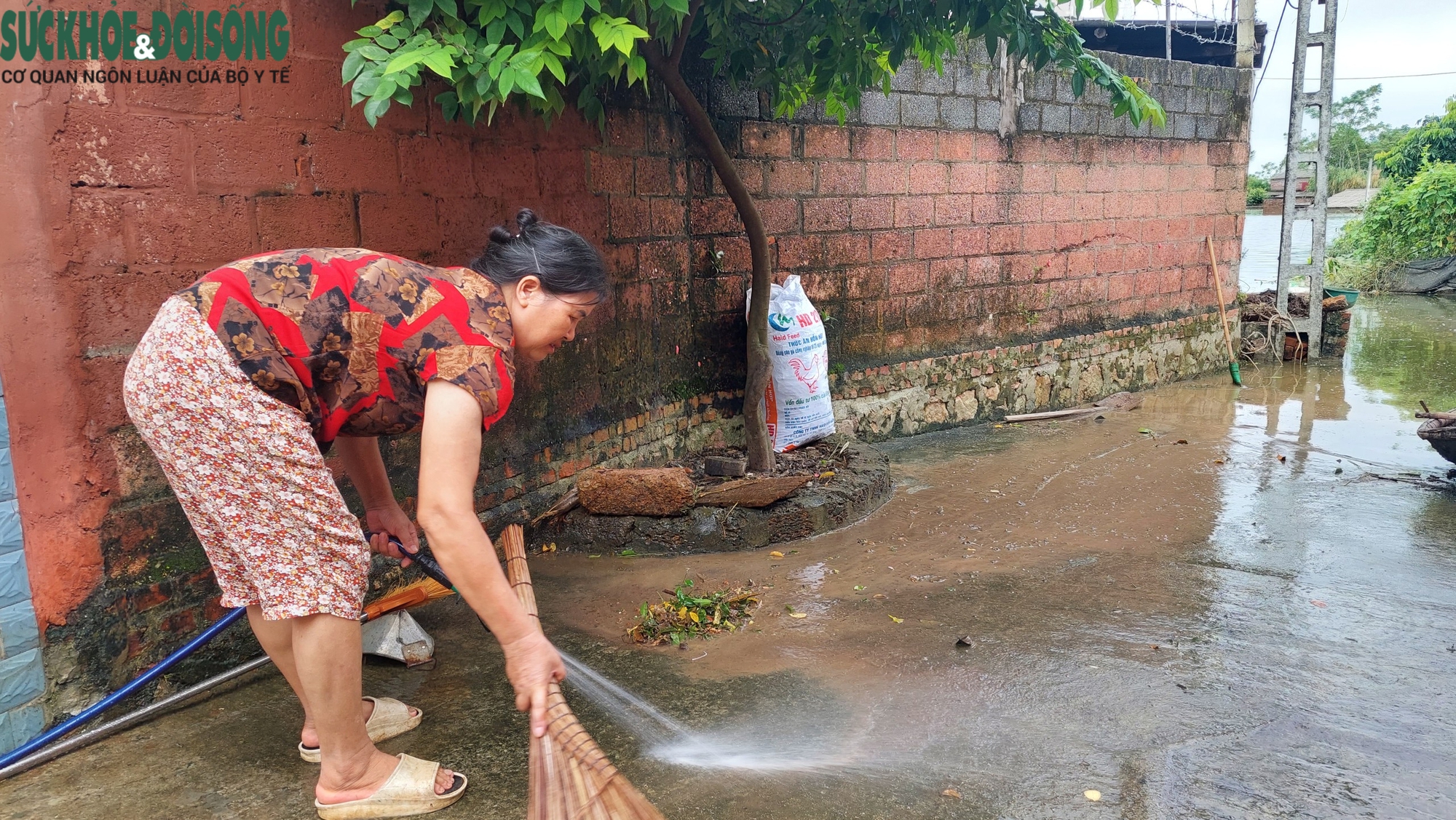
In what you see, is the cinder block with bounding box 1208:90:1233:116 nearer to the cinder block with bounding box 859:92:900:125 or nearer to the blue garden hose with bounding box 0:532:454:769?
the cinder block with bounding box 859:92:900:125

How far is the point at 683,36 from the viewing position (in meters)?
3.82

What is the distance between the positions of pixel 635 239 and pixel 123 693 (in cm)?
284

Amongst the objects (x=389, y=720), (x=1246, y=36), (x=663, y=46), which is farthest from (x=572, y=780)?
(x=1246, y=36)

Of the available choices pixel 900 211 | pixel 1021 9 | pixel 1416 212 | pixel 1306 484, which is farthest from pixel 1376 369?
pixel 1416 212

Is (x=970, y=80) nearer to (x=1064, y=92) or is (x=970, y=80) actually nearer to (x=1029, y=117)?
(x=1029, y=117)

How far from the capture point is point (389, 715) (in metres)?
2.60

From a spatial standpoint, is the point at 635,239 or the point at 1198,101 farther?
the point at 1198,101

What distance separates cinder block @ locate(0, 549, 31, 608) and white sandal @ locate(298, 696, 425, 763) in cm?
77

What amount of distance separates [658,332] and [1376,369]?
7.30 m

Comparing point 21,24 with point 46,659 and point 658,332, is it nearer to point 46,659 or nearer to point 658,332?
point 46,659

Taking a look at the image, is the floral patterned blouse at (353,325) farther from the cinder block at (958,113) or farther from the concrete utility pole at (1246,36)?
the concrete utility pole at (1246,36)

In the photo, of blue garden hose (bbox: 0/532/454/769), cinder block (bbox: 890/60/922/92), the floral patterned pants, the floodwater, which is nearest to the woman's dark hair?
the floral patterned pants

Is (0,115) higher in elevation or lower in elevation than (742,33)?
lower

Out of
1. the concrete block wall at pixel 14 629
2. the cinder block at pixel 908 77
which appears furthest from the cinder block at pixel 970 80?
the concrete block wall at pixel 14 629
